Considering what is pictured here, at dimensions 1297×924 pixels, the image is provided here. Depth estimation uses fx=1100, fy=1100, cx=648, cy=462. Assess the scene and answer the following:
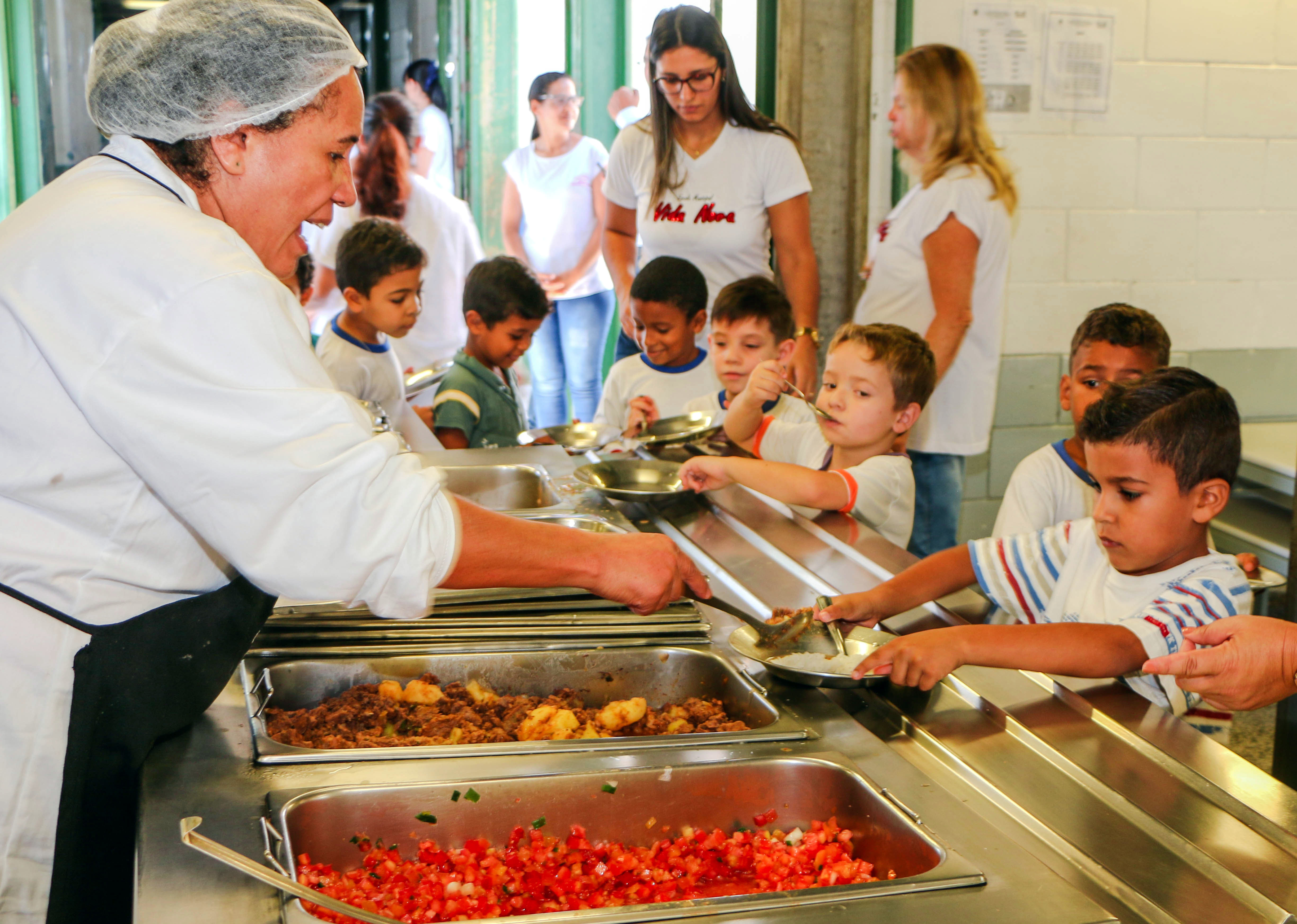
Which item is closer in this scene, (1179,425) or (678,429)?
(1179,425)

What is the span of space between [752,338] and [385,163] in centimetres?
234

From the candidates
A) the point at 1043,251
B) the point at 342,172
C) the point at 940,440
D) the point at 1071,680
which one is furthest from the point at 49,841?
the point at 1043,251

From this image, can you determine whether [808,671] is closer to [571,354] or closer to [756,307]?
[756,307]

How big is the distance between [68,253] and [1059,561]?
135 cm

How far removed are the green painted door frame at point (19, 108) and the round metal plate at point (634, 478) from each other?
441 cm

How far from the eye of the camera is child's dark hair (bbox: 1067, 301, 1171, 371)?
2.23 m

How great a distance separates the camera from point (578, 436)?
268 centimetres

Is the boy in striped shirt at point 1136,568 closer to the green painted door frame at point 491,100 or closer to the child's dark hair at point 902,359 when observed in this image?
the child's dark hair at point 902,359

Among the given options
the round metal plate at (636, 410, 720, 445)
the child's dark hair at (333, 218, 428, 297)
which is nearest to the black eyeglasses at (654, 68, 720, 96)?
the child's dark hair at (333, 218, 428, 297)

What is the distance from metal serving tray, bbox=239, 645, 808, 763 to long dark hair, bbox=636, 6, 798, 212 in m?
2.16

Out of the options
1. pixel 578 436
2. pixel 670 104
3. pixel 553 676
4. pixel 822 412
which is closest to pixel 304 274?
pixel 670 104

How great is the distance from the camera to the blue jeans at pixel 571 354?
4906 millimetres

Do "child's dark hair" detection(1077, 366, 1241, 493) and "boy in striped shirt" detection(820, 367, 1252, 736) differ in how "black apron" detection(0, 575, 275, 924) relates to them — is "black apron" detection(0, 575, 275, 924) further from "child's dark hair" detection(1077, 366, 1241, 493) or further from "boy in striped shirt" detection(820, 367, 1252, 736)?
"child's dark hair" detection(1077, 366, 1241, 493)

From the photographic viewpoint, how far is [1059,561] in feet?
5.36
